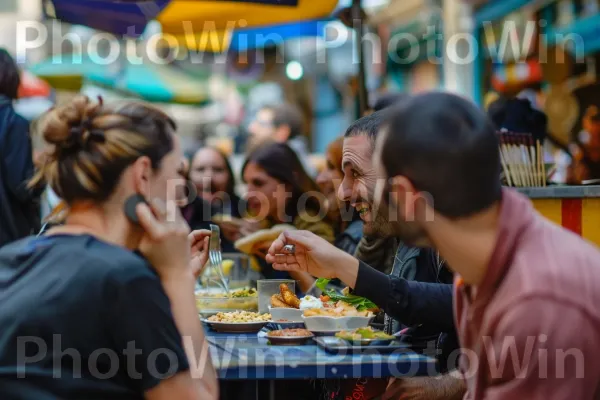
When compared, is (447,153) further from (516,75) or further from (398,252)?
(516,75)

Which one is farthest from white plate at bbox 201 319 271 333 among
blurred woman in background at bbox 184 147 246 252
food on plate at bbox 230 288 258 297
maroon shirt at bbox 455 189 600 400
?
blurred woman in background at bbox 184 147 246 252

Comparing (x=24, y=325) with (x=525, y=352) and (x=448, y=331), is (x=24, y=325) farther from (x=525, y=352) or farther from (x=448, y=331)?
(x=448, y=331)

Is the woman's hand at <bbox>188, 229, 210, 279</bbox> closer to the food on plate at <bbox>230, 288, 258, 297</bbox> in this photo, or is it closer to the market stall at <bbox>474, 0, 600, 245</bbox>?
the food on plate at <bbox>230, 288, 258, 297</bbox>

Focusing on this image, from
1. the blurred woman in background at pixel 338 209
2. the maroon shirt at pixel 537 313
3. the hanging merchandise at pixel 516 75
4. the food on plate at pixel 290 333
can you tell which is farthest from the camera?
the hanging merchandise at pixel 516 75

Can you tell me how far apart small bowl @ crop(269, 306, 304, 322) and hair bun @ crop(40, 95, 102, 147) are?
1347 mm

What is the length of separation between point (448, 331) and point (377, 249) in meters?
1.10

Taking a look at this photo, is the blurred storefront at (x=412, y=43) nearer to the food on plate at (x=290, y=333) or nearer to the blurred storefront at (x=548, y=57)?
the blurred storefront at (x=548, y=57)

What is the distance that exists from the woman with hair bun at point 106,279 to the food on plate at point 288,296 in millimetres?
1227

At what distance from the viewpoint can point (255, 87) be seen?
22844 mm

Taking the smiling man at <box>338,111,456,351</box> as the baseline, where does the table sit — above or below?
below

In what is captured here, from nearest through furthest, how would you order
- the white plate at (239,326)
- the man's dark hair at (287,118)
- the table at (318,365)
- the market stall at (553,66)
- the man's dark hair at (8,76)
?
the table at (318,365) < the white plate at (239,326) < the man's dark hair at (8,76) < the market stall at (553,66) < the man's dark hair at (287,118)

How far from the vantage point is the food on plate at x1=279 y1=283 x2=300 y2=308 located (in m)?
3.56

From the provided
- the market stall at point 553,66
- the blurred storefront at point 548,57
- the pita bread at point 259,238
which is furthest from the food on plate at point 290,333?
the blurred storefront at point 548,57

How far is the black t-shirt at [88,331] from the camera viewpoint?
2125mm
